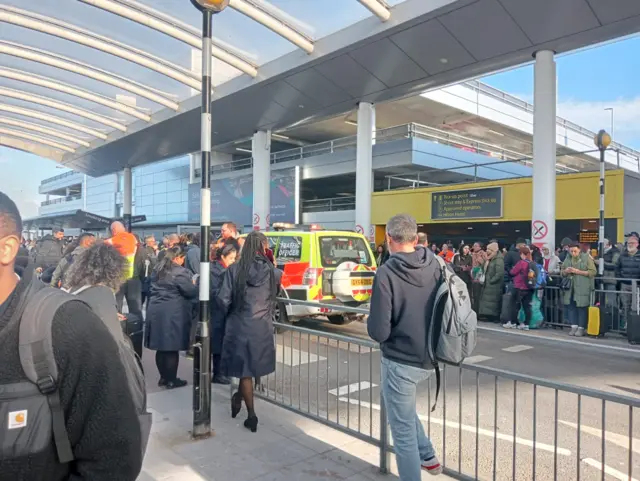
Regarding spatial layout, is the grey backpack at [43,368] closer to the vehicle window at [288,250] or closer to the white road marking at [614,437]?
the white road marking at [614,437]

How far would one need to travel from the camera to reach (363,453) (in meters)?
3.93

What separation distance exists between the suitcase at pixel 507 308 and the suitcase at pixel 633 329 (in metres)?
2.29

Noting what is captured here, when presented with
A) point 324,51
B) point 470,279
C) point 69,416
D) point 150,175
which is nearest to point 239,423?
point 69,416

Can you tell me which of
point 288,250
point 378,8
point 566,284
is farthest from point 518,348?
point 378,8

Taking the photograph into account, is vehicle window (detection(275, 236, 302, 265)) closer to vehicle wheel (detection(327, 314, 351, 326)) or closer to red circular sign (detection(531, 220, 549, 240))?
vehicle wheel (detection(327, 314, 351, 326))

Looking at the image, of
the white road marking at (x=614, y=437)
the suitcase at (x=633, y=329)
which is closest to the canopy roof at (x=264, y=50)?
the suitcase at (x=633, y=329)

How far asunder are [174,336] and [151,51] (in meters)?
12.3

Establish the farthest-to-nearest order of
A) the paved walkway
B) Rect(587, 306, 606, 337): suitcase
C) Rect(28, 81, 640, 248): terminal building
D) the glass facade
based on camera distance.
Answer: the glass facade
Rect(28, 81, 640, 248): terminal building
Rect(587, 306, 606, 337): suitcase
the paved walkway

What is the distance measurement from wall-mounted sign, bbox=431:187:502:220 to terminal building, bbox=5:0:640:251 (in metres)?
0.05

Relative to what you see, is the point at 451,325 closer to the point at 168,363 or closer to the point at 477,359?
the point at 168,363

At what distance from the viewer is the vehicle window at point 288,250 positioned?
898cm

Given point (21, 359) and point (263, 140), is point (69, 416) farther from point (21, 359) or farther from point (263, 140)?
point (263, 140)

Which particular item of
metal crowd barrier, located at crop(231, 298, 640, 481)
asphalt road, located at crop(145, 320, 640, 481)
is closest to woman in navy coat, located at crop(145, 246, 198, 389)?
asphalt road, located at crop(145, 320, 640, 481)

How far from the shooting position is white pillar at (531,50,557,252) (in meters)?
12.8
